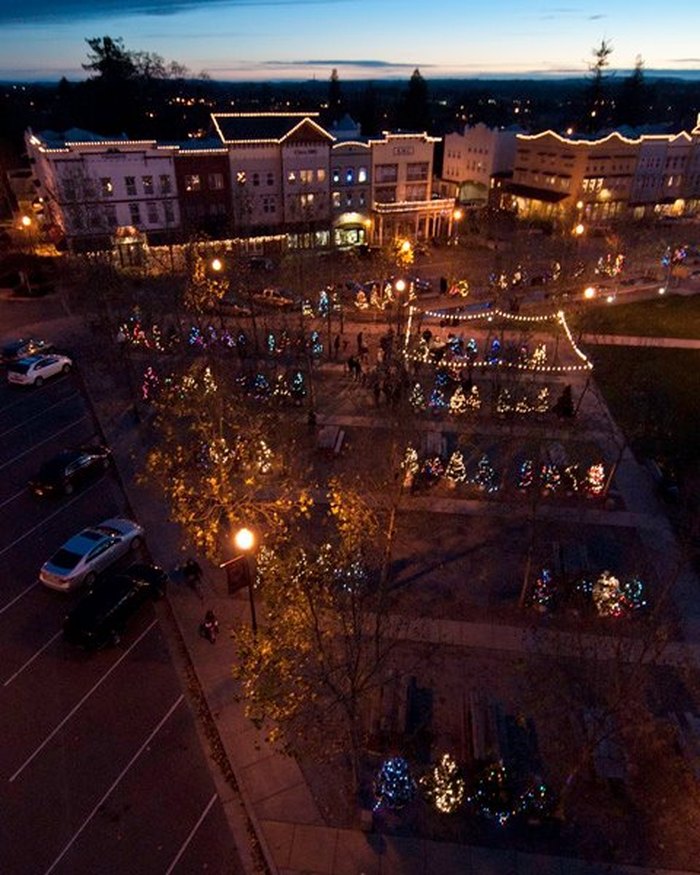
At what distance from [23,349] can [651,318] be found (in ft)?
135

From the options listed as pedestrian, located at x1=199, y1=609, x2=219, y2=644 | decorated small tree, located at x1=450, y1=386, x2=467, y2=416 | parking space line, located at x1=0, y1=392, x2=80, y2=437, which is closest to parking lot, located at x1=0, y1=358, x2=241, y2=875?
pedestrian, located at x1=199, y1=609, x2=219, y2=644

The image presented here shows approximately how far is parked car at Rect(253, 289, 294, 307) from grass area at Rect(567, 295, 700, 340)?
19.2m

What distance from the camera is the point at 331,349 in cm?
3722

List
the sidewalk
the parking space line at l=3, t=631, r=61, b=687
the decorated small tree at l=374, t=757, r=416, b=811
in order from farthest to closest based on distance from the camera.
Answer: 1. the parking space line at l=3, t=631, r=61, b=687
2. the decorated small tree at l=374, t=757, r=416, b=811
3. the sidewalk

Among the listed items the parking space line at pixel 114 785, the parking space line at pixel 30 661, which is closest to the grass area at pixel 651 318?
the parking space line at pixel 114 785

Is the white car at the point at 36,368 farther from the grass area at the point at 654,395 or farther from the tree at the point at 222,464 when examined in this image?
the grass area at the point at 654,395

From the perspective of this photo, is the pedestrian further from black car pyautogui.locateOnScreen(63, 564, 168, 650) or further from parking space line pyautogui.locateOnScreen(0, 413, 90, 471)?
parking space line pyautogui.locateOnScreen(0, 413, 90, 471)

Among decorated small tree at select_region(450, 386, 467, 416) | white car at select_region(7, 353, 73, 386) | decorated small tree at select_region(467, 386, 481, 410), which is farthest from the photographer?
white car at select_region(7, 353, 73, 386)

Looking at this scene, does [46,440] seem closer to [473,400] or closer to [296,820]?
[473,400]

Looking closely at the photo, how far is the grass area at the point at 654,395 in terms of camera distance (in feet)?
89.9

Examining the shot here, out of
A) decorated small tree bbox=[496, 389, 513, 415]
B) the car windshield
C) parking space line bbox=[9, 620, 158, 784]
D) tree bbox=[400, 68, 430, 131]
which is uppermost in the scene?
tree bbox=[400, 68, 430, 131]

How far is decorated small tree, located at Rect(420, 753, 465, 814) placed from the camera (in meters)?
13.4

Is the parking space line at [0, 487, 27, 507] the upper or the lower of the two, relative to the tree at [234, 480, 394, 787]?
lower

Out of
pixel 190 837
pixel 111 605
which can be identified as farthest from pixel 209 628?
pixel 190 837
